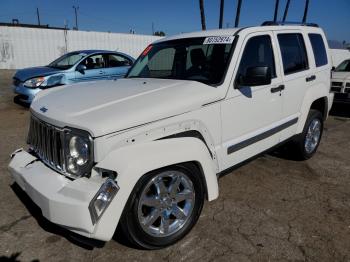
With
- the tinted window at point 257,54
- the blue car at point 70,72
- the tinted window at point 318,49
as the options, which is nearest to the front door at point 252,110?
the tinted window at point 257,54

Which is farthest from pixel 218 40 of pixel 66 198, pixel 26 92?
pixel 26 92

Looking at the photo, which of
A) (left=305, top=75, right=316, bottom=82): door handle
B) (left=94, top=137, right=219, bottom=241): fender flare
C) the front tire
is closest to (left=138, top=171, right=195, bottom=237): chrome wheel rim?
the front tire

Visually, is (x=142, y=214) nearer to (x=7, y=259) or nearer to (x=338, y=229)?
(x=7, y=259)

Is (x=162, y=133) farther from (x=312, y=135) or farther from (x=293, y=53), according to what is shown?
(x=312, y=135)

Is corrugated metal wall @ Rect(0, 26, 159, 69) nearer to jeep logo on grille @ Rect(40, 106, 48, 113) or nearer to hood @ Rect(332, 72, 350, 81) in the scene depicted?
hood @ Rect(332, 72, 350, 81)

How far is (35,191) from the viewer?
8.30 ft

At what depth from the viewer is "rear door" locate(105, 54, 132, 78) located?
32.3 feet

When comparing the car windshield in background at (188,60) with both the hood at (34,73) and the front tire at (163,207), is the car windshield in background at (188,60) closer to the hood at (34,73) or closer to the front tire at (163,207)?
the front tire at (163,207)

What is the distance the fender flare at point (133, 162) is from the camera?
230 cm

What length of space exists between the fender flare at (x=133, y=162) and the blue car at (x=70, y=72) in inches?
230

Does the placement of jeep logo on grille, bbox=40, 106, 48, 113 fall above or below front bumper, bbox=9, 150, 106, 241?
above

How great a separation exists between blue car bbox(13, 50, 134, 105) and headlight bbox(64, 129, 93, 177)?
19.1 ft

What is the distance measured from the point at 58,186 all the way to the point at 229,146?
1.71 m

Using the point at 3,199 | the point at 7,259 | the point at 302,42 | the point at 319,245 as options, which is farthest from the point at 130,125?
the point at 302,42
